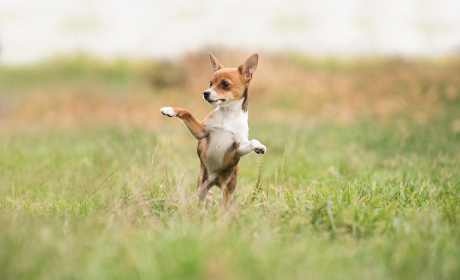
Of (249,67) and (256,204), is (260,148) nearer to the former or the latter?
(256,204)

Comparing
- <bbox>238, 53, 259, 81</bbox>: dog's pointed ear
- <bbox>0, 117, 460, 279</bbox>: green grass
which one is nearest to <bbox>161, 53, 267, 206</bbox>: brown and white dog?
<bbox>238, 53, 259, 81</bbox>: dog's pointed ear

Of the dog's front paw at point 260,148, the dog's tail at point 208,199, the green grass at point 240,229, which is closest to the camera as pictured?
the green grass at point 240,229

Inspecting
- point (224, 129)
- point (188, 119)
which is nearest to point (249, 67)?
point (224, 129)

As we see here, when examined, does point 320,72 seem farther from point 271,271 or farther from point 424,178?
point 271,271

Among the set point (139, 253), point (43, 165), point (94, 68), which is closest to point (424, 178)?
point (139, 253)

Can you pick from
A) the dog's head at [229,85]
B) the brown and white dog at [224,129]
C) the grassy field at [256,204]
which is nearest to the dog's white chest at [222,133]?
the brown and white dog at [224,129]

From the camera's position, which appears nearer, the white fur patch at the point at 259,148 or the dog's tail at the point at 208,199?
the white fur patch at the point at 259,148

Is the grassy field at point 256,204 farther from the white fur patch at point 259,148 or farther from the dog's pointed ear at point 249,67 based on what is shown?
the dog's pointed ear at point 249,67

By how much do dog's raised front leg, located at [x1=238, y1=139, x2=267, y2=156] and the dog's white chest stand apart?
8 centimetres

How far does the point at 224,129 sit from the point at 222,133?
0.03 m

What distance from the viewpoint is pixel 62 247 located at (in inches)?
90.4

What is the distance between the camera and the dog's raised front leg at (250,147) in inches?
121

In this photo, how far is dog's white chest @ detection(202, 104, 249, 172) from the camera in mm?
3316

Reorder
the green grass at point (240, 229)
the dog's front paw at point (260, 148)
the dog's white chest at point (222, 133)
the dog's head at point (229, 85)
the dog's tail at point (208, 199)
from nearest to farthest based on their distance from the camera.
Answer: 1. the green grass at point (240, 229)
2. the dog's front paw at point (260, 148)
3. the dog's head at point (229, 85)
4. the dog's white chest at point (222, 133)
5. the dog's tail at point (208, 199)
